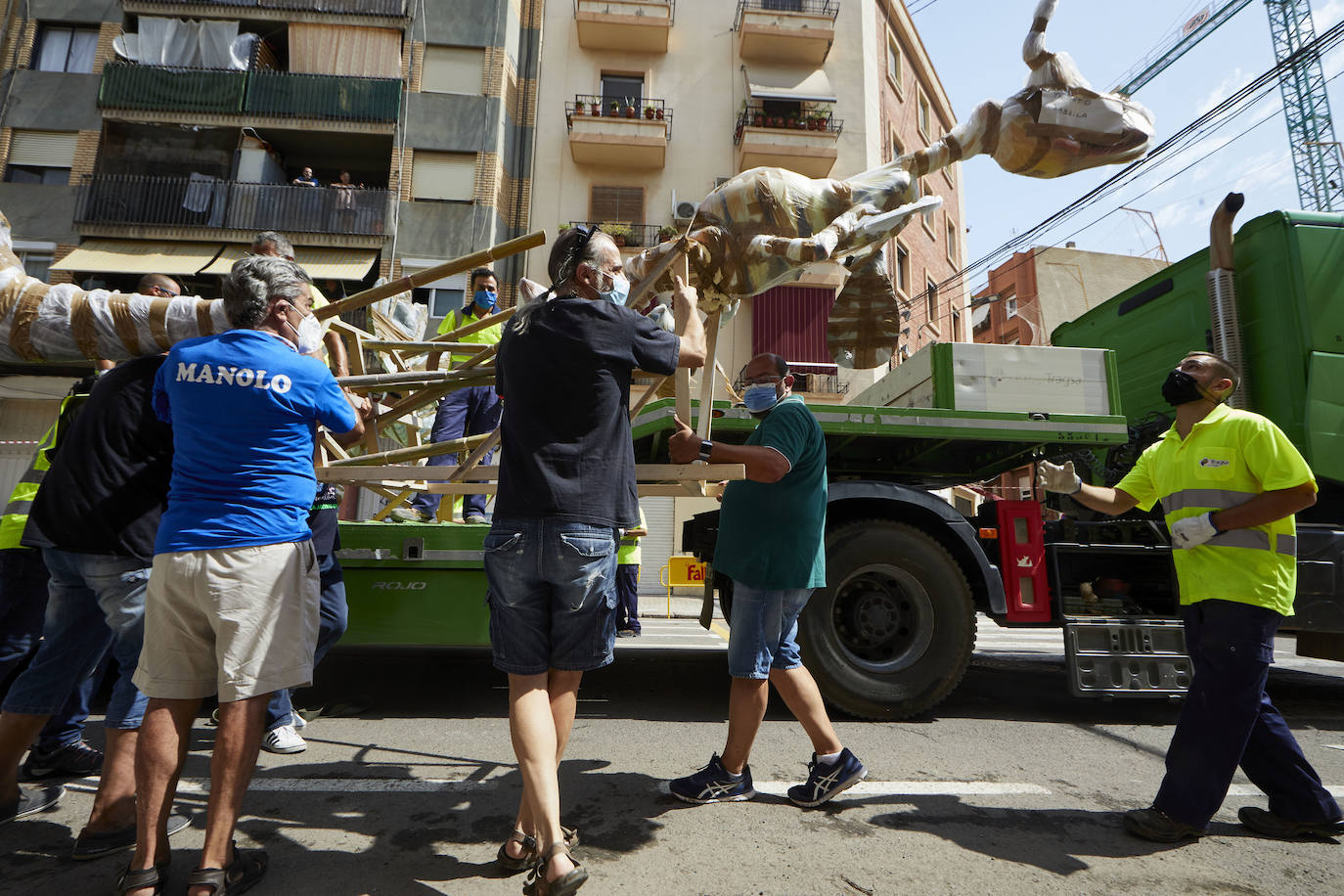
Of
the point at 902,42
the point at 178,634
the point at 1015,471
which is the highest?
the point at 902,42

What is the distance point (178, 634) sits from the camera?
2088 millimetres

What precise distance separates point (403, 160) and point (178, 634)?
18.2 m

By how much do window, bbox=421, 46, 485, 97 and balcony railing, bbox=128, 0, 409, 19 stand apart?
1194 millimetres

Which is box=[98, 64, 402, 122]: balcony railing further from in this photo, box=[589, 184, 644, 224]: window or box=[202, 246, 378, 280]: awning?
box=[589, 184, 644, 224]: window

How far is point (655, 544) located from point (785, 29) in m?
13.5

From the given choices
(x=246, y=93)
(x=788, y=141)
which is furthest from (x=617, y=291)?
(x=246, y=93)

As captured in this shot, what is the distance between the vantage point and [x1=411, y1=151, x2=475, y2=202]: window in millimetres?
17844

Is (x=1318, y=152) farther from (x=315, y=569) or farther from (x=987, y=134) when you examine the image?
(x=315, y=569)

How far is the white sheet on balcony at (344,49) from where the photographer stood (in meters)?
18.1

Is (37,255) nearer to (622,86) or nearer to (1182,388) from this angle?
(622,86)

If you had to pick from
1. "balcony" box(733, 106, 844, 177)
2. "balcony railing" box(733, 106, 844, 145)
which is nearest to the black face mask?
"balcony" box(733, 106, 844, 177)

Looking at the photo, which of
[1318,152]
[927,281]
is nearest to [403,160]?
[927,281]

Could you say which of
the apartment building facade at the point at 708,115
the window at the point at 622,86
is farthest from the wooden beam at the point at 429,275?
the window at the point at 622,86

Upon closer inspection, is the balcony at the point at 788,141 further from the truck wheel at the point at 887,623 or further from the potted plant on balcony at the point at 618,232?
the truck wheel at the point at 887,623
